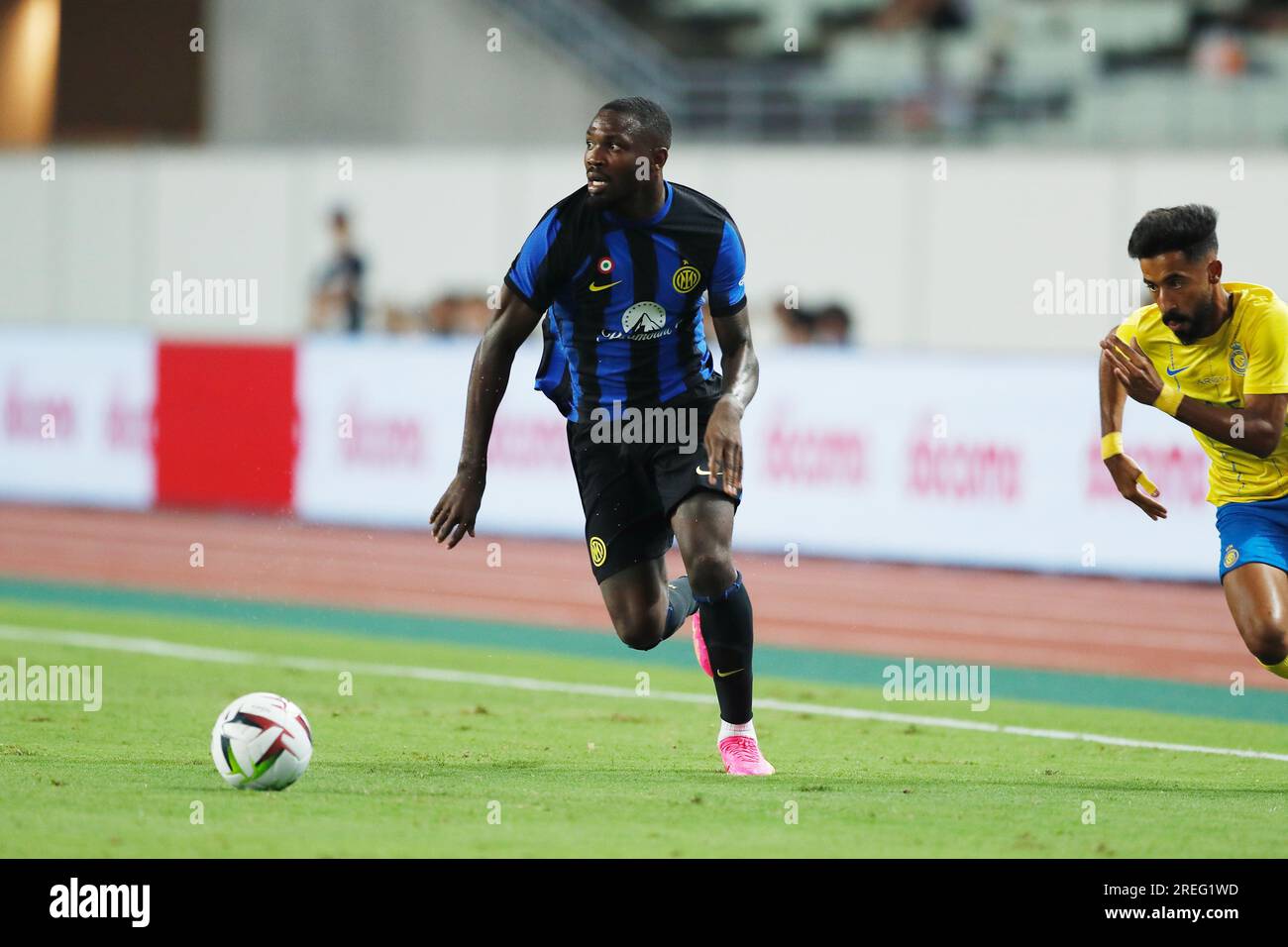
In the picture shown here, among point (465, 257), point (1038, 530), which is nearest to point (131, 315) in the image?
point (465, 257)

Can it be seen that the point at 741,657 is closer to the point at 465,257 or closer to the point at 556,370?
the point at 556,370

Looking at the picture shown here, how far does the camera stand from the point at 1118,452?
299 inches

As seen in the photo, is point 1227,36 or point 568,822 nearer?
point 568,822

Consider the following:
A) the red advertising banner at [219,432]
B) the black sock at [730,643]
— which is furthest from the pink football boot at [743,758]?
the red advertising banner at [219,432]

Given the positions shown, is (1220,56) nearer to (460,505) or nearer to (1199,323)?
(1199,323)

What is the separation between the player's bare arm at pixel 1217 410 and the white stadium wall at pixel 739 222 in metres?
8.10

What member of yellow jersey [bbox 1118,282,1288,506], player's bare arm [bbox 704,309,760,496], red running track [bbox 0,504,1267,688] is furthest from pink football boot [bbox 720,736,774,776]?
red running track [bbox 0,504,1267,688]

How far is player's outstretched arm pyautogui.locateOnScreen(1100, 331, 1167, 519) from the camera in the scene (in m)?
7.43

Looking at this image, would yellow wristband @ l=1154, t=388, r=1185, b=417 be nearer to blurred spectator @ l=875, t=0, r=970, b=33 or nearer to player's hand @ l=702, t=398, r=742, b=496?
player's hand @ l=702, t=398, r=742, b=496

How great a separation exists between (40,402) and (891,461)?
8.75 metres

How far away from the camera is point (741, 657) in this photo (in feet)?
24.2

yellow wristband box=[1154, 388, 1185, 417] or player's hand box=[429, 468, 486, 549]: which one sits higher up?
yellow wristband box=[1154, 388, 1185, 417]
